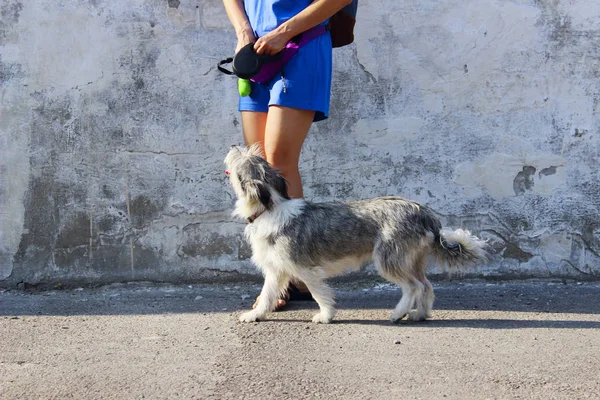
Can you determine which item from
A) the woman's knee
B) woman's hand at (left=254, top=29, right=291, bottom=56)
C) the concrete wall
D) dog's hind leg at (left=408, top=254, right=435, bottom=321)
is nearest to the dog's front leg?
the woman's knee

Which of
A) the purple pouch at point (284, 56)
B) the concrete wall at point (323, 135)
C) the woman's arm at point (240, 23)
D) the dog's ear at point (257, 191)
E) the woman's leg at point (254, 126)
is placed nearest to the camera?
the dog's ear at point (257, 191)

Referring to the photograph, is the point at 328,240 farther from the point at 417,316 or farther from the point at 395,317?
the point at 417,316

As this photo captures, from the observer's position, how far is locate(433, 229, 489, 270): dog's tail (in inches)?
178

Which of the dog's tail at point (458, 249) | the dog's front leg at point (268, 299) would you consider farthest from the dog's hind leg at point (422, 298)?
the dog's front leg at point (268, 299)

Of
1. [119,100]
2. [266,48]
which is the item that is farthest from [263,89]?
[119,100]

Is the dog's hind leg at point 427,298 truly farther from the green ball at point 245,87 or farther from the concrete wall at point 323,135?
the green ball at point 245,87

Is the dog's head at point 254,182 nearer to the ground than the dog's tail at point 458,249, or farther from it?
farther from it

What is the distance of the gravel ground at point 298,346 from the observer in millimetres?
3426

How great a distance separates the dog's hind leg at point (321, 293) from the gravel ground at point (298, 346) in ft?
0.33

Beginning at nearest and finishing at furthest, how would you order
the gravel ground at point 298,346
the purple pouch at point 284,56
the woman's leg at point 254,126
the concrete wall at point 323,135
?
the gravel ground at point 298,346 → the purple pouch at point 284,56 → the woman's leg at point 254,126 → the concrete wall at point 323,135

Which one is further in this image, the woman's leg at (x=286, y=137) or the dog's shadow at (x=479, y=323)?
the woman's leg at (x=286, y=137)

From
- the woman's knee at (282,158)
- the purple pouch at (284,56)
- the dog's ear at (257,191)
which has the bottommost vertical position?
the dog's ear at (257,191)

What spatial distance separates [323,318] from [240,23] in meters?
1.91

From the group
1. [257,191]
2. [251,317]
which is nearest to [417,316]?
[251,317]
